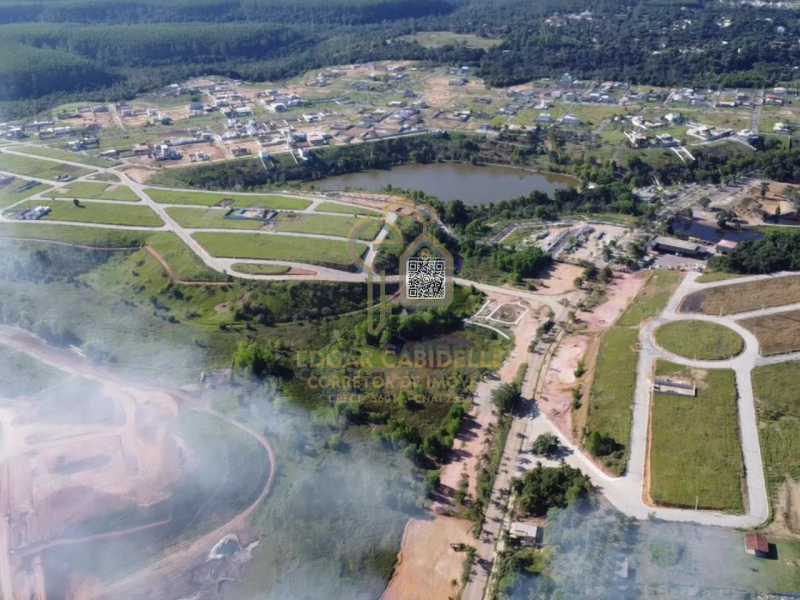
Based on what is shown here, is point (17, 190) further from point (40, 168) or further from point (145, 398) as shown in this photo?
point (145, 398)

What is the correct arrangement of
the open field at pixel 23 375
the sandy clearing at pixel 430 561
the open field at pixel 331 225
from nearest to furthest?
1. the sandy clearing at pixel 430 561
2. the open field at pixel 23 375
3. the open field at pixel 331 225

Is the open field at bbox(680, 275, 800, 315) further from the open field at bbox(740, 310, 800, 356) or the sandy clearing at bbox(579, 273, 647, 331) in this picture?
the sandy clearing at bbox(579, 273, 647, 331)

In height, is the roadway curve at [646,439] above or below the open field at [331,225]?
below

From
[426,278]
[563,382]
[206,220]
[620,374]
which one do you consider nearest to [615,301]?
[620,374]

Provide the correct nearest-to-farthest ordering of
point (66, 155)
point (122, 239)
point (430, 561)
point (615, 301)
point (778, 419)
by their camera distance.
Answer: point (430, 561) → point (778, 419) → point (615, 301) → point (122, 239) → point (66, 155)

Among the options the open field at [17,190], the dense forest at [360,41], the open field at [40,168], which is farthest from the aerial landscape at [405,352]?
the dense forest at [360,41]

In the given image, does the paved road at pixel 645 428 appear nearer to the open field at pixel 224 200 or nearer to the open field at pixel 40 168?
the open field at pixel 224 200
